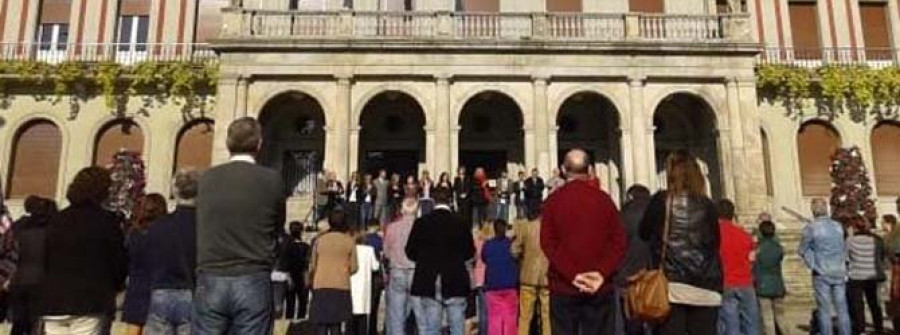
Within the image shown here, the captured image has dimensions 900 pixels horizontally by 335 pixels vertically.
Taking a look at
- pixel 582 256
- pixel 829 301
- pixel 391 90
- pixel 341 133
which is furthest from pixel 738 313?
pixel 391 90

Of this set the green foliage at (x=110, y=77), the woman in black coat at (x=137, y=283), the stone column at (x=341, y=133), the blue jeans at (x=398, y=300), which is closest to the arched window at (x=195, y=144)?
the green foliage at (x=110, y=77)

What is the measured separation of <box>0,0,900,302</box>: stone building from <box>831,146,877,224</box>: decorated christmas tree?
219 cm

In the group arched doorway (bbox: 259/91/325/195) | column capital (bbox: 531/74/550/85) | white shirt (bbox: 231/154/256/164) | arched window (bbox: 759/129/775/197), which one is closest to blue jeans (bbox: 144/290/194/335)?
white shirt (bbox: 231/154/256/164)

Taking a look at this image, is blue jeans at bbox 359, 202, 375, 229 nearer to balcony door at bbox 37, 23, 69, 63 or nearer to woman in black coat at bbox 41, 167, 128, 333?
woman in black coat at bbox 41, 167, 128, 333

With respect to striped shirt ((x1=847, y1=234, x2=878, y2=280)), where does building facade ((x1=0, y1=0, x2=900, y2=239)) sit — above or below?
above

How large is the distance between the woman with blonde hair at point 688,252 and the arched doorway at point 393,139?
20612 mm

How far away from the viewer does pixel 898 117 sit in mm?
28250

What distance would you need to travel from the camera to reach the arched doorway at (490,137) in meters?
26.4

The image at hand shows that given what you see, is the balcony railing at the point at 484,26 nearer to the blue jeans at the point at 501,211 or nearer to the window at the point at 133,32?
the blue jeans at the point at 501,211

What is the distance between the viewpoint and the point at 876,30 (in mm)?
29641

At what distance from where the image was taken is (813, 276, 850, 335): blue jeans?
31.7ft

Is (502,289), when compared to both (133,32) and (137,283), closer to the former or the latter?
(137,283)

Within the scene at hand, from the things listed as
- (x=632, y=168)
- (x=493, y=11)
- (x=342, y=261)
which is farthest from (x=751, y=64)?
(x=342, y=261)

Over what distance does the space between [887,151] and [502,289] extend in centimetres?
2492
